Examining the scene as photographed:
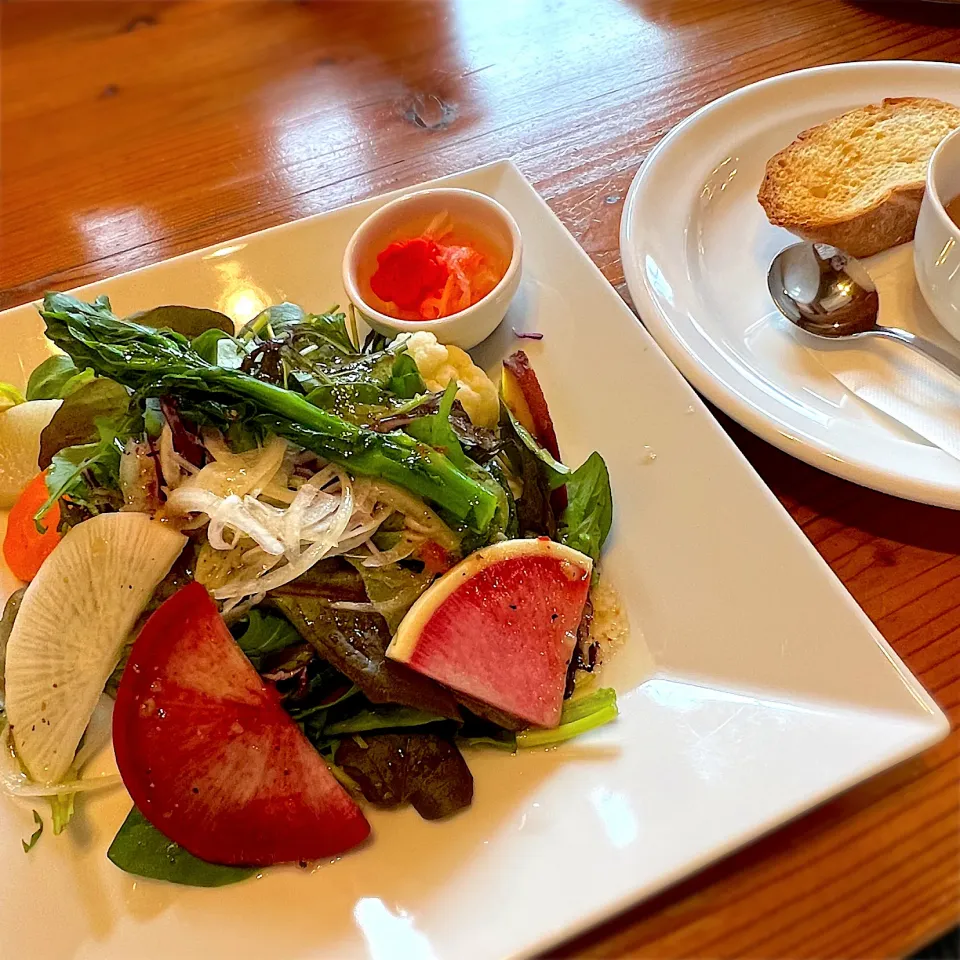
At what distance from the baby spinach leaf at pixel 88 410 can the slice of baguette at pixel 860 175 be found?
1.23 metres

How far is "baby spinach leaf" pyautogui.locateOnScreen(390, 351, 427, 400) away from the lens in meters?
1.31

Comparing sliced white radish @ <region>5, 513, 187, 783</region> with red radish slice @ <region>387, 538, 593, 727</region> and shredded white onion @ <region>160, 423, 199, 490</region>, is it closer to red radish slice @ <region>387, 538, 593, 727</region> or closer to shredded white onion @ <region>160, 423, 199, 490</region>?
shredded white onion @ <region>160, 423, 199, 490</region>

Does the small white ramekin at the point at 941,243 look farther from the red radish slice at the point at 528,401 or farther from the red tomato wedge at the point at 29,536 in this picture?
the red tomato wedge at the point at 29,536

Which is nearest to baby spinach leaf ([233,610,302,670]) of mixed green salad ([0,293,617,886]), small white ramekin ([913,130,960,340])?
mixed green salad ([0,293,617,886])

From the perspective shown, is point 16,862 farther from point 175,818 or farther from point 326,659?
point 326,659

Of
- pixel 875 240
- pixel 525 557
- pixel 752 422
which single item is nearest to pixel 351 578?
pixel 525 557

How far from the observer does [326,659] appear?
1.18 m

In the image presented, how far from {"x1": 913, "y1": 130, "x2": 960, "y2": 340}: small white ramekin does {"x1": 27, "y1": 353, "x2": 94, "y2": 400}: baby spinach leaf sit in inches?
57.5

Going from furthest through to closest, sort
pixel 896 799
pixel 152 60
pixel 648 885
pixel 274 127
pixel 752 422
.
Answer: pixel 152 60
pixel 274 127
pixel 752 422
pixel 896 799
pixel 648 885

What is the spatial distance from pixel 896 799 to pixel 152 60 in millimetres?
2826

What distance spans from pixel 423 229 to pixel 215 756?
106 centimetres

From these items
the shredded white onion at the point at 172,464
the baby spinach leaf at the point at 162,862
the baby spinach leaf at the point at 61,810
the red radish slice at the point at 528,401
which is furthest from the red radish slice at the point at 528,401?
the baby spinach leaf at the point at 61,810

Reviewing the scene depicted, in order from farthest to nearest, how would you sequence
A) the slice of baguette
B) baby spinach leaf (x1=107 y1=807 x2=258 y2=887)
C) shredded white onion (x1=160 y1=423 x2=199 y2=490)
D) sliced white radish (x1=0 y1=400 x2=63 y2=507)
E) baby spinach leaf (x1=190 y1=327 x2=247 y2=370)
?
1. the slice of baguette
2. sliced white radish (x1=0 y1=400 x2=63 y2=507)
3. baby spinach leaf (x1=190 y1=327 x2=247 y2=370)
4. shredded white onion (x1=160 y1=423 x2=199 y2=490)
5. baby spinach leaf (x1=107 y1=807 x2=258 y2=887)

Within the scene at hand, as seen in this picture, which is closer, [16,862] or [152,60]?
[16,862]
